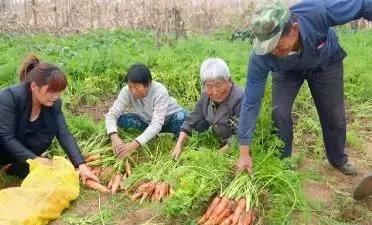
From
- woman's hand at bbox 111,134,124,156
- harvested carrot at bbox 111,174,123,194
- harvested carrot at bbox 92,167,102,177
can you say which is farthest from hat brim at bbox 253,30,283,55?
harvested carrot at bbox 92,167,102,177

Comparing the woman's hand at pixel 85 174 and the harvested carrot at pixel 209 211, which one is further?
the woman's hand at pixel 85 174

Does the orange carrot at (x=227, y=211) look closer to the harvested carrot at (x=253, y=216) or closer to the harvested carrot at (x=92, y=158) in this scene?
the harvested carrot at (x=253, y=216)

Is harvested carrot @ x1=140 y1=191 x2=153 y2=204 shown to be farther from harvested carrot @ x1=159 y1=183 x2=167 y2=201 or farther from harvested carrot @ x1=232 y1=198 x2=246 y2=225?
harvested carrot @ x1=232 y1=198 x2=246 y2=225

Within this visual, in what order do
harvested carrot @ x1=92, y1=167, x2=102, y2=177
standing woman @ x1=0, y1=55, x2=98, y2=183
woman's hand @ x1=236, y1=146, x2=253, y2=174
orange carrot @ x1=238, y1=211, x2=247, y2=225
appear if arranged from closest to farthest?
orange carrot @ x1=238, y1=211, x2=247, y2=225 < woman's hand @ x1=236, y1=146, x2=253, y2=174 < standing woman @ x1=0, y1=55, x2=98, y2=183 < harvested carrot @ x1=92, y1=167, x2=102, y2=177

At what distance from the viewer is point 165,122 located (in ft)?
17.2

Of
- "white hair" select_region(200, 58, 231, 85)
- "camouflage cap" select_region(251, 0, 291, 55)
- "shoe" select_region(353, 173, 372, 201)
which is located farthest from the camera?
"white hair" select_region(200, 58, 231, 85)

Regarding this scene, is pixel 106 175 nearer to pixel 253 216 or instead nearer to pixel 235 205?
pixel 235 205

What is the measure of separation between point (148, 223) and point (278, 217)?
0.98 metres

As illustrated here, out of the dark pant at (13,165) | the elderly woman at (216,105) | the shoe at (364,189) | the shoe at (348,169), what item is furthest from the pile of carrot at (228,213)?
the dark pant at (13,165)

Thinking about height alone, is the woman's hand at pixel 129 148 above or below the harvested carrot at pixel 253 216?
above

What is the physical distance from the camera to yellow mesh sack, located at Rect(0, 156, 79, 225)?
3607 millimetres

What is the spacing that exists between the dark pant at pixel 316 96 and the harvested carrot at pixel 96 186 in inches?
62.7

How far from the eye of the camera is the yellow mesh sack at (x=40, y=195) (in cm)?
361

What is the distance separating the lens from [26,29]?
13555 millimetres
